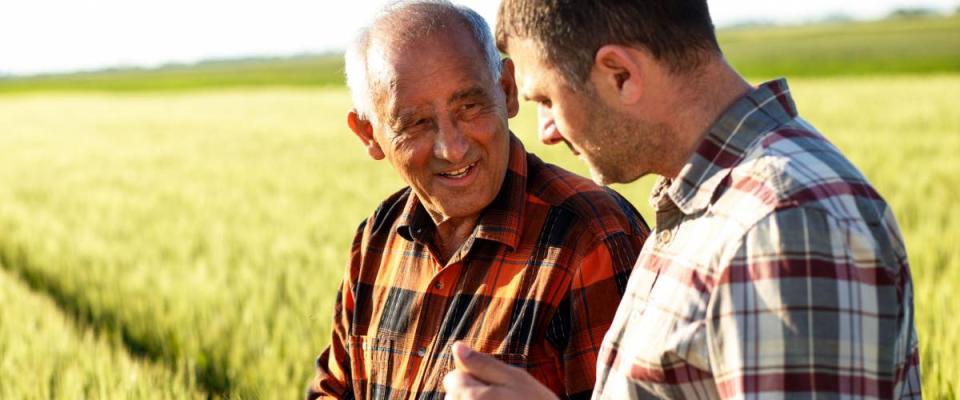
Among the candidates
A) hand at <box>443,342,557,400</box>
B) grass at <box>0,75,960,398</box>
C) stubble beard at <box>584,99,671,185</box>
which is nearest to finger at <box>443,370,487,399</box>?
hand at <box>443,342,557,400</box>

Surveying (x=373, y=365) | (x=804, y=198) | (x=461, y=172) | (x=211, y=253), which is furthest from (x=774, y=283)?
(x=211, y=253)

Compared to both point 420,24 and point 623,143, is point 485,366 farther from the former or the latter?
point 420,24

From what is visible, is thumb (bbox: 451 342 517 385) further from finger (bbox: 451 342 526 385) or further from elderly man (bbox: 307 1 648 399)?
elderly man (bbox: 307 1 648 399)

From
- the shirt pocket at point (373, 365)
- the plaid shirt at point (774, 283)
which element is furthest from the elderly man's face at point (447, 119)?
the plaid shirt at point (774, 283)

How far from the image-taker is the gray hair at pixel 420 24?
5.99 ft

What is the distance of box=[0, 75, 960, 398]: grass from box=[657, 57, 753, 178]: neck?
1648 mm

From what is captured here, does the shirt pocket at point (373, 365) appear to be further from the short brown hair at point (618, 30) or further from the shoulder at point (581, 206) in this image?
the short brown hair at point (618, 30)

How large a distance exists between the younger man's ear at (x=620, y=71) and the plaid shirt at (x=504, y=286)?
0.50 m

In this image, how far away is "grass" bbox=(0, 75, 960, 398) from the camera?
347cm

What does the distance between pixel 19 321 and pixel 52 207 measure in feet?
14.1

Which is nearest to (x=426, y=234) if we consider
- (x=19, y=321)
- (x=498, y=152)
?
(x=498, y=152)

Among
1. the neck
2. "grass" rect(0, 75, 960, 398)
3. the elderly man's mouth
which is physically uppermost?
the neck

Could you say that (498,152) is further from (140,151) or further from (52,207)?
(140,151)

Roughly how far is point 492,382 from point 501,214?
0.53m
